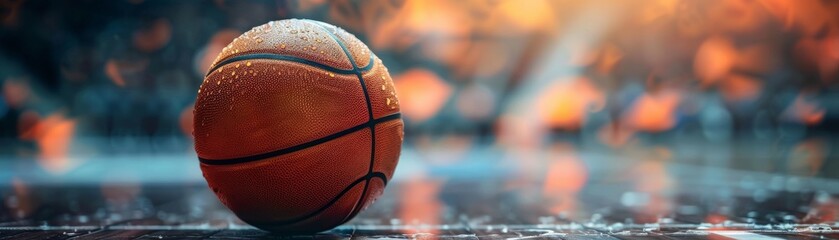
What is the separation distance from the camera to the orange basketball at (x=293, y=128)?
2307 millimetres

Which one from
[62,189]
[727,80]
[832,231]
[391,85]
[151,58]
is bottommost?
[832,231]

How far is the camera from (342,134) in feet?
7.70

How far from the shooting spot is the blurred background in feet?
50.0

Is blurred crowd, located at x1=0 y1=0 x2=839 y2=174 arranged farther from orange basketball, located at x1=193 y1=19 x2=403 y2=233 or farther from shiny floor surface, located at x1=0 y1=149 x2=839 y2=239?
orange basketball, located at x1=193 y1=19 x2=403 y2=233

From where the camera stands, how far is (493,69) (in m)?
19.2

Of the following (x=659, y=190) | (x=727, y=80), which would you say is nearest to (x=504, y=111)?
(x=727, y=80)

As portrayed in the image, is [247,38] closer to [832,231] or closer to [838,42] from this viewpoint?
[832,231]

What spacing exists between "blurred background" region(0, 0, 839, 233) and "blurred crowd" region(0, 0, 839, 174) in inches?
1.3

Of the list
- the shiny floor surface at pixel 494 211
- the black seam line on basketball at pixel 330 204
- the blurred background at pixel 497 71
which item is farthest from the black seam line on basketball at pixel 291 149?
the blurred background at pixel 497 71

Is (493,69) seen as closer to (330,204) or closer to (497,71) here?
(497,71)

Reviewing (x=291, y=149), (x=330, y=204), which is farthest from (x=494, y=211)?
(x=291, y=149)

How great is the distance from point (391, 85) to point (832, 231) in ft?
5.36

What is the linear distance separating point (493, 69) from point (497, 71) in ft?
0.50

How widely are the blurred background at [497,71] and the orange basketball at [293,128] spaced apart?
10945mm
